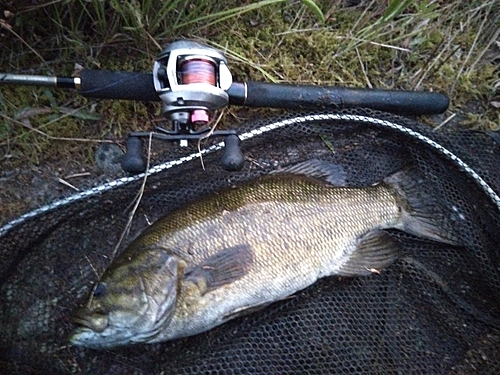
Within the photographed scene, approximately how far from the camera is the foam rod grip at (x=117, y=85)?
8.66 ft

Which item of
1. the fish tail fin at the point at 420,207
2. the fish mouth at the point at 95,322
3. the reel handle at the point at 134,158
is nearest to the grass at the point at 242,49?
the reel handle at the point at 134,158

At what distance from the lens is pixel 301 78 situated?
3.21 m

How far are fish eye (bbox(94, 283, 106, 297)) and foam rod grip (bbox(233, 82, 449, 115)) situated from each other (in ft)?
3.48

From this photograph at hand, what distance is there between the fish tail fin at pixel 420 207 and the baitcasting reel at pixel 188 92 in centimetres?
91

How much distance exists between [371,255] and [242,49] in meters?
1.35

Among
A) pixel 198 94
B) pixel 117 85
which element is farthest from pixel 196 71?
pixel 117 85

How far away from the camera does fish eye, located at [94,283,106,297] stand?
2385mm

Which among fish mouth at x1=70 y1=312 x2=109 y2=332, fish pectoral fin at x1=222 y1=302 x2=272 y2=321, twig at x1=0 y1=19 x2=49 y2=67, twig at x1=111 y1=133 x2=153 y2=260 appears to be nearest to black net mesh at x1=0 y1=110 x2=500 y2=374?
twig at x1=111 y1=133 x2=153 y2=260

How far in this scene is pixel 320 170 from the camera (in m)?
2.88

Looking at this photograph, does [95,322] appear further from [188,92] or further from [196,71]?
[196,71]

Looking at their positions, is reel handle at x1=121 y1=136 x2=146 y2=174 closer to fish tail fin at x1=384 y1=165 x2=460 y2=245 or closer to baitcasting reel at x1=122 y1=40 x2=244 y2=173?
baitcasting reel at x1=122 y1=40 x2=244 y2=173

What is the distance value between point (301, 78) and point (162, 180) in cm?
103

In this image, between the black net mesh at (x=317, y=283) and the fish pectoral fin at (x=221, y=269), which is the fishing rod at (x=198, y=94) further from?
the fish pectoral fin at (x=221, y=269)

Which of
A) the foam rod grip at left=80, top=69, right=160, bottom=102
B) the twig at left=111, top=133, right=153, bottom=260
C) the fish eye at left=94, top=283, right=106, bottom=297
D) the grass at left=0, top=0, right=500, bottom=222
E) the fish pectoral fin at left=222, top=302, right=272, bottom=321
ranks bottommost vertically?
the fish pectoral fin at left=222, top=302, right=272, bottom=321
